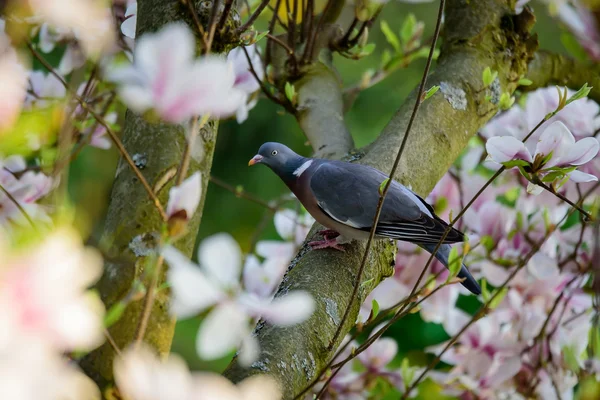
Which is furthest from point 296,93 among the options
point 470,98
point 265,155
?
point 470,98

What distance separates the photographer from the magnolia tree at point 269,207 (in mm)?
201

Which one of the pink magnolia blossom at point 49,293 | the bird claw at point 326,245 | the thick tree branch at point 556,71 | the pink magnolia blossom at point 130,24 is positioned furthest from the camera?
the thick tree branch at point 556,71

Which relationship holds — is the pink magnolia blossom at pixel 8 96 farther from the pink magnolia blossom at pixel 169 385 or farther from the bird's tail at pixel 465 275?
the bird's tail at pixel 465 275

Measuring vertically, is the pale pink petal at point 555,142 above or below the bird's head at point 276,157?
above

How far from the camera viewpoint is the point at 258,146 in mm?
1787

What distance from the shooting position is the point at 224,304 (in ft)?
0.78

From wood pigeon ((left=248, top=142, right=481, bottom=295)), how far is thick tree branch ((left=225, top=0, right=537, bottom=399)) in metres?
0.02

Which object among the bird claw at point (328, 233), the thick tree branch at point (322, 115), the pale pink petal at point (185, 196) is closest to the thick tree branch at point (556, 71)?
the thick tree branch at point (322, 115)

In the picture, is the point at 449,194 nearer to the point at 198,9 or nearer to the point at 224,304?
the point at 198,9

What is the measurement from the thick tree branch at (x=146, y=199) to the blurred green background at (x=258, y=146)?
1.16 metres

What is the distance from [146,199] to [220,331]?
299 mm

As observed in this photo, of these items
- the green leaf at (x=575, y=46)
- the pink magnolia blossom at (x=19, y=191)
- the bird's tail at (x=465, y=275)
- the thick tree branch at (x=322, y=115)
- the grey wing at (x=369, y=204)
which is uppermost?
the green leaf at (x=575, y=46)

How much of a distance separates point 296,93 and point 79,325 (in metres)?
0.71

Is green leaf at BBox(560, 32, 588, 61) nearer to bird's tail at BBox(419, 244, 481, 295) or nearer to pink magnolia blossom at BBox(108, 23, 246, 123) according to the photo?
pink magnolia blossom at BBox(108, 23, 246, 123)
